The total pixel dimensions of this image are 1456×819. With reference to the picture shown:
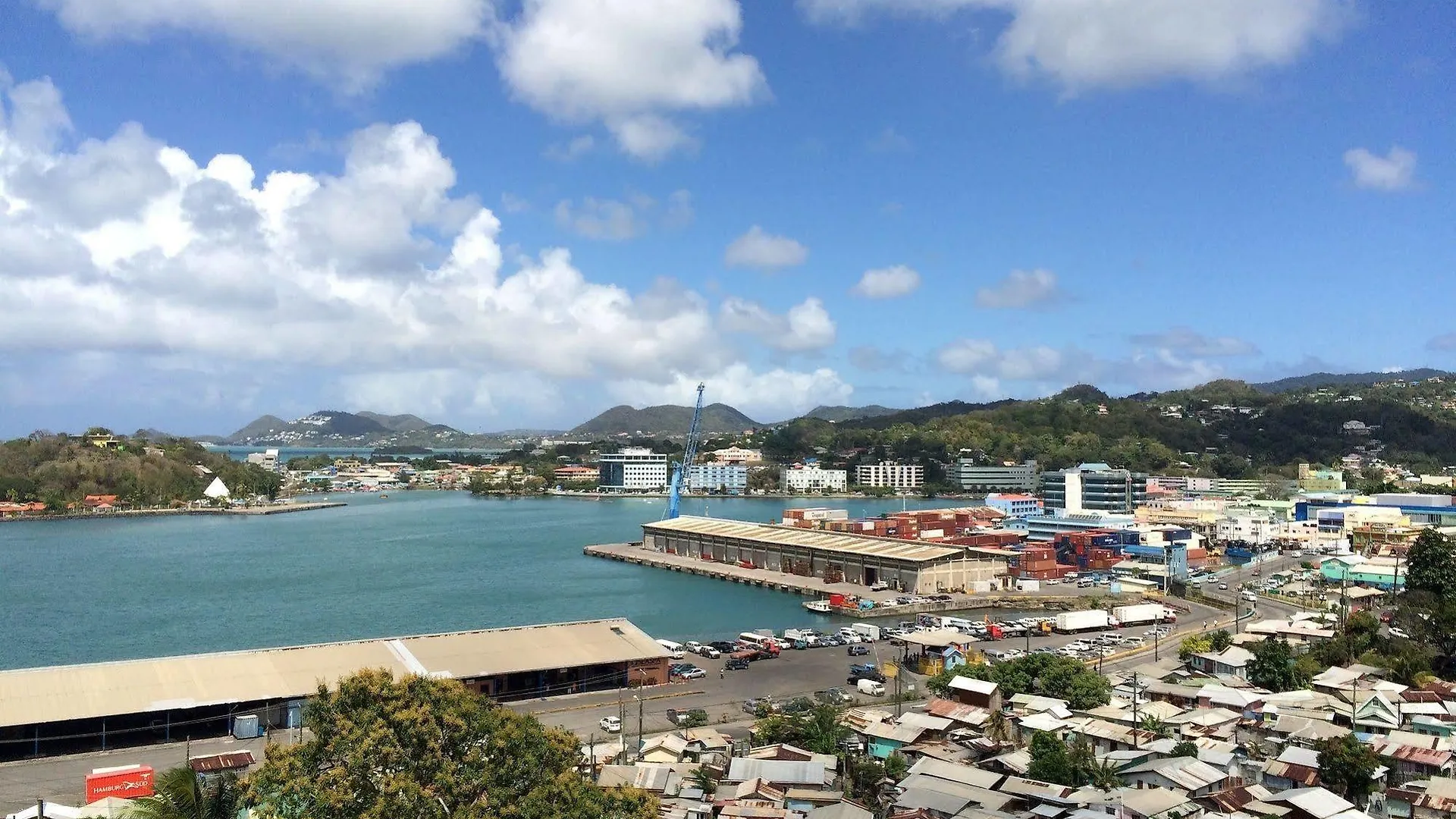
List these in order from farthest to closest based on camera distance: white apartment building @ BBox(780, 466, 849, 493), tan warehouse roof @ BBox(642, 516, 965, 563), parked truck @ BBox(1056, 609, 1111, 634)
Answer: white apartment building @ BBox(780, 466, 849, 493) < tan warehouse roof @ BBox(642, 516, 965, 563) < parked truck @ BBox(1056, 609, 1111, 634)

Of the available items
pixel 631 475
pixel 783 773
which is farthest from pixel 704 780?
pixel 631 475

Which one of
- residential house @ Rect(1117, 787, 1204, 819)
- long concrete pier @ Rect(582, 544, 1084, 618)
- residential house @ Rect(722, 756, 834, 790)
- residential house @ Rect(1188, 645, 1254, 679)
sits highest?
residential house @ Rect(722, 756, 834, 790)

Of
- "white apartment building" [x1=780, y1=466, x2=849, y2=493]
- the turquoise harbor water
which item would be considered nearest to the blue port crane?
the turquoise harbor water

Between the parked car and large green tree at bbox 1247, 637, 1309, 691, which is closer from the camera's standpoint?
large green tree at bbox 1247, 637, 1309, 691

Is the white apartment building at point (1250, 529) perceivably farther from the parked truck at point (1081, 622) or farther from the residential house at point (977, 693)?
the residential house at point (977, 693)

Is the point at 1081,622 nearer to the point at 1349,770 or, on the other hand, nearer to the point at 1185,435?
the point at 1349,770

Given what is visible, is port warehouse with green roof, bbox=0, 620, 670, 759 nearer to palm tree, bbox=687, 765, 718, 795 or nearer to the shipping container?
palm tree, bbox=687, 765, 718, 795
